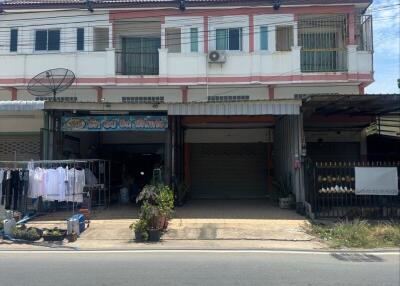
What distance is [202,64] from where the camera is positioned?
2356cm

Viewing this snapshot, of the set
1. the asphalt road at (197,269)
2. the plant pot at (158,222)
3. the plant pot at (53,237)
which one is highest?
the plant pot at (158,222)

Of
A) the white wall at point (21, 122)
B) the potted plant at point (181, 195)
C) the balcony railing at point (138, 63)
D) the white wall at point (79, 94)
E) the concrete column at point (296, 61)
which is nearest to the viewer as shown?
the potted plant at point (181, 195)

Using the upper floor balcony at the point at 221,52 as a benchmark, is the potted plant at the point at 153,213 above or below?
below

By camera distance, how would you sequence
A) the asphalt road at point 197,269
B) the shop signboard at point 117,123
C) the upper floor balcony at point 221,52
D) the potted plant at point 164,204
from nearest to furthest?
the asphalt road at point 197,269
the potted plant at point 164,204
the shop signboard at point 117,123
the upper floor balcony at point 221,52

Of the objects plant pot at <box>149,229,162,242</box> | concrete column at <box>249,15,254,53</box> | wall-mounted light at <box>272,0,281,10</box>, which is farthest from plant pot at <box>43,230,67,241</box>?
wall-mounted light at <box>272,0,281,10</box>

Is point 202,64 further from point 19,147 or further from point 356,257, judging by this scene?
point 356,257

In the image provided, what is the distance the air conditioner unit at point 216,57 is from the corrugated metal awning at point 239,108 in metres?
7.60

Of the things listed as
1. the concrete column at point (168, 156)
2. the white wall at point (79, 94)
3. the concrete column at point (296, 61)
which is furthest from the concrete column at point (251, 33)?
the white wall at point (79, 94)

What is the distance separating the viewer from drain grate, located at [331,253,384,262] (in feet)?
32.9

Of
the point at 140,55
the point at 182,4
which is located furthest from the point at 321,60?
the point at 140,55

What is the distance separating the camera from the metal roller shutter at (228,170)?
2239 cm

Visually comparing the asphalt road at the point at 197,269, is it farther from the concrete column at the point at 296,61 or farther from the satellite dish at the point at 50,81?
the concrete column at the point at 296,61

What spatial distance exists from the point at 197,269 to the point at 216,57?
51.7 feet

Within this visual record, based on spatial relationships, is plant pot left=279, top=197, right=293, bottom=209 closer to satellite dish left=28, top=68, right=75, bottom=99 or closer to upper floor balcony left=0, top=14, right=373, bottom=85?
upper floor balcony left=0, top=14, right=373, bottom=85
